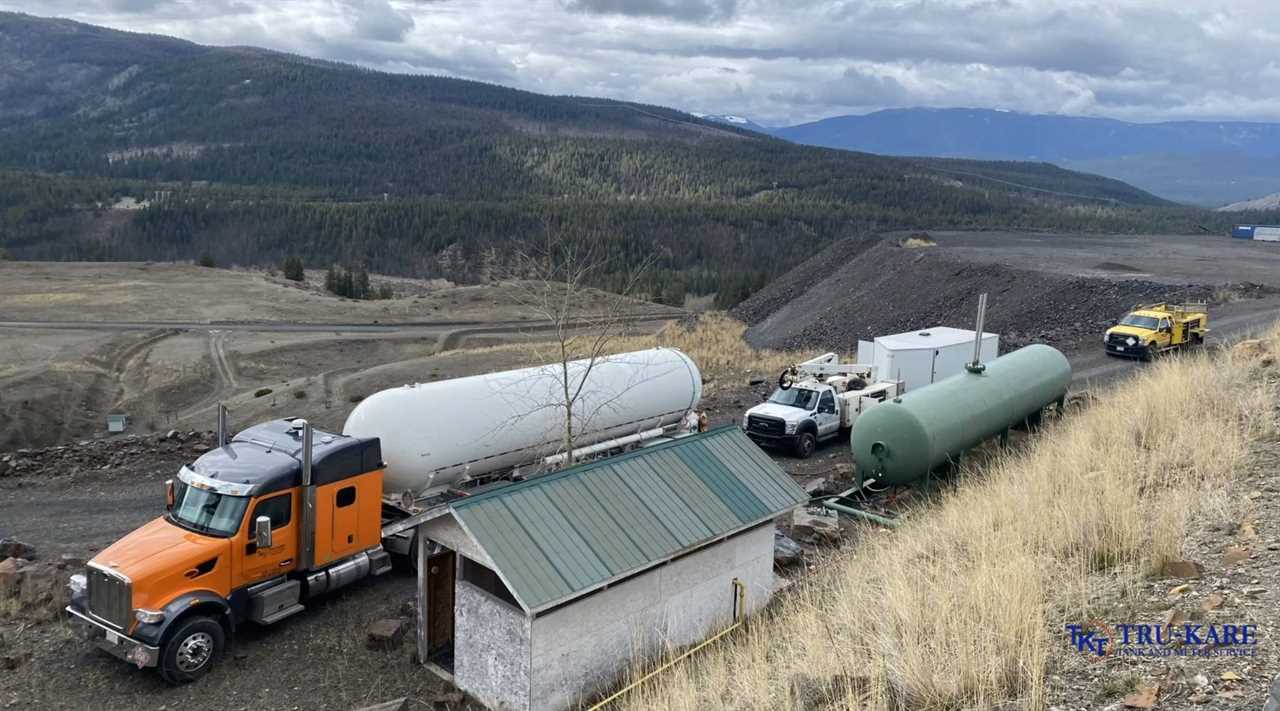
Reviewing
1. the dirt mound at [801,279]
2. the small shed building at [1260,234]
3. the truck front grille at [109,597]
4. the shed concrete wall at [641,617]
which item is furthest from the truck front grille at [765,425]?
the small shed building at [1260,234]

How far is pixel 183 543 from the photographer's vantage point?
482 inches

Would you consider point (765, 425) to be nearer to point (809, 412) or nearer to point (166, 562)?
point (809, 412)

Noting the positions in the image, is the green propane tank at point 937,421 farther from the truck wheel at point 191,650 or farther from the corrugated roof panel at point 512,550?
the truck wheel at point 191,650

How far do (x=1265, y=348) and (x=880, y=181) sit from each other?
454 ft

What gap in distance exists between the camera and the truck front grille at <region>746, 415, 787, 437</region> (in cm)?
2317

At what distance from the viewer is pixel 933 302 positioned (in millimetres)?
44062

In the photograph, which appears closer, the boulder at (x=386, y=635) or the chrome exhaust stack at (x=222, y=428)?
the boulder at (x=386, y=635)

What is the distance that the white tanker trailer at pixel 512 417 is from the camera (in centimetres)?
1512

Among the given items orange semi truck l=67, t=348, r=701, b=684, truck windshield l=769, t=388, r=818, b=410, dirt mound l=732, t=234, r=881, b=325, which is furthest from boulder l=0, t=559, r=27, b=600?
dirt mound l=732, t=234, r=881, b=325

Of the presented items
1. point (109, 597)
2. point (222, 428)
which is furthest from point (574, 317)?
point (109, 597)

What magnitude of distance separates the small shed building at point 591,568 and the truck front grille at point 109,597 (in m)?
3.71

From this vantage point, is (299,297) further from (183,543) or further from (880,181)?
(880,181)

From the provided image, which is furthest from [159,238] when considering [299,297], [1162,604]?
[1162,604]

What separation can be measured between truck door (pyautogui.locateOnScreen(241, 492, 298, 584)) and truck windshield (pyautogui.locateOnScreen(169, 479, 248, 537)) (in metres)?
0.20
